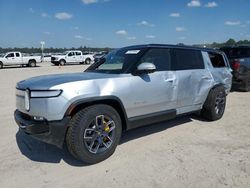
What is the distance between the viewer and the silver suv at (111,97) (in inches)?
134

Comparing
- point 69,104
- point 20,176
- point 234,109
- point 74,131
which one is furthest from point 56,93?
point 234,109

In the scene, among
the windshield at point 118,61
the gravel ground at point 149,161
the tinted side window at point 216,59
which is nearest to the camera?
the gravel ground at point 149,161

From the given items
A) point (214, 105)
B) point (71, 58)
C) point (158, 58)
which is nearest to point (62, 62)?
point (71, 58)

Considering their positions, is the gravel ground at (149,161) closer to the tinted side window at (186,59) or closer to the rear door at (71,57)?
the tinted side window at (186,59)

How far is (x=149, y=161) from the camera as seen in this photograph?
150 inches

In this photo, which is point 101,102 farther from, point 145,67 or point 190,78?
point 190,78

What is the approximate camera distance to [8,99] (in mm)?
8617

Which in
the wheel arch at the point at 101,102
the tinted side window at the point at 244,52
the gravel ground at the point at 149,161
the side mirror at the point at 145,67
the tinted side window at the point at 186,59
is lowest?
the gravel ground at the point at 149,161

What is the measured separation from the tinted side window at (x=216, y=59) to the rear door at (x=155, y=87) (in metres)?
1.74

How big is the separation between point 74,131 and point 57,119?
0.30 m

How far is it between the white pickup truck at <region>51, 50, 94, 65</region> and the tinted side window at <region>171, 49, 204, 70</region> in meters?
27.5

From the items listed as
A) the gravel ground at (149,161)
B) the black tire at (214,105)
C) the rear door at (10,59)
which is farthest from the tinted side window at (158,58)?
the rear door at (10,59)

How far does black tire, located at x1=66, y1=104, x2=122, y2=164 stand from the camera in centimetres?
351

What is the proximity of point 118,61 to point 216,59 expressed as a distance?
9.74 feet
